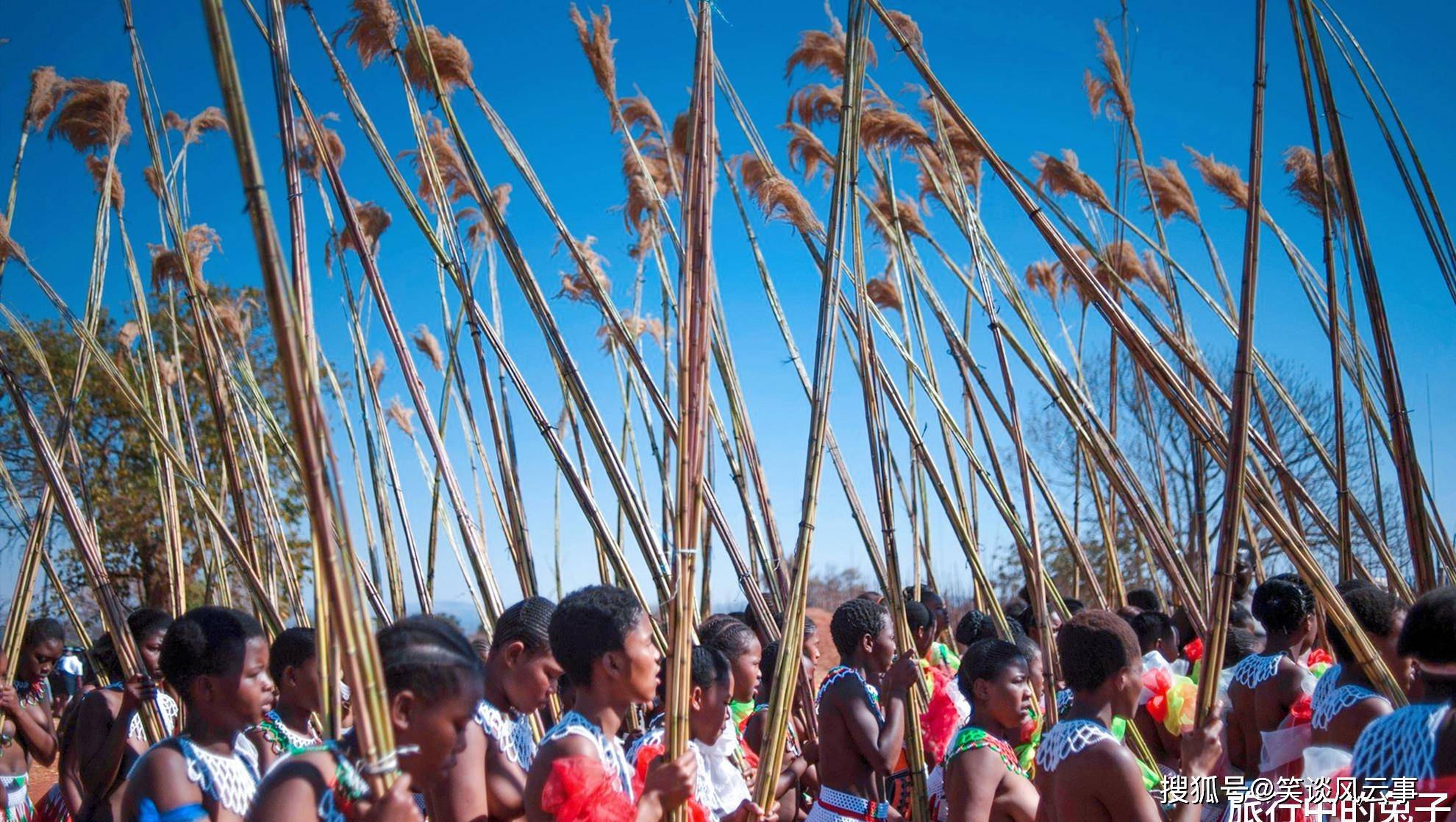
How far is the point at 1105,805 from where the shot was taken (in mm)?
2557

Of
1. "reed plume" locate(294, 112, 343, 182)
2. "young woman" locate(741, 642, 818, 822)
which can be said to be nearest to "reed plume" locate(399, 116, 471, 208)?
"reed plume" locate(294, 112, 343, 182)

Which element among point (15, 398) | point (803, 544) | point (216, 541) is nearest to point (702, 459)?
point (803, 544)

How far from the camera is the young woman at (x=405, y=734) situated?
5.63ft

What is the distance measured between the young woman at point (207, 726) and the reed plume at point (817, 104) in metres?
3.42

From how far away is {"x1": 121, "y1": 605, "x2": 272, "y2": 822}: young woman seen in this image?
7.26 feet

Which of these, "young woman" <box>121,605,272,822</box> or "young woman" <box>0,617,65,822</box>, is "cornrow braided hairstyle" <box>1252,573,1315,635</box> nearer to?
"young woman" <box>121,605,272,822</box>

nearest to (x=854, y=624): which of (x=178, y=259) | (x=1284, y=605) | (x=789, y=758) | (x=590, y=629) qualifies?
(x=789, y=758)

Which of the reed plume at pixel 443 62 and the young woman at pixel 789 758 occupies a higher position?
the reed plume at pixel 443 62

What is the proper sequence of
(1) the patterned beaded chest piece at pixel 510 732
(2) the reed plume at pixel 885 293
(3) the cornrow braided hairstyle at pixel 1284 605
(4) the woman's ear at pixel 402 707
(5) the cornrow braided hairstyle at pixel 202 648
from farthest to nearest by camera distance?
(2) the reed plume at pixel 885 293 → (3) the cornrow braided hairstyle at pixel 1284 605 → (1) the patterned beaded chest piece at pixel 510 732 → (5) the cornrow braided hairstyle at pixel 202 648 → (4) the woman's ear at pixel 402 707

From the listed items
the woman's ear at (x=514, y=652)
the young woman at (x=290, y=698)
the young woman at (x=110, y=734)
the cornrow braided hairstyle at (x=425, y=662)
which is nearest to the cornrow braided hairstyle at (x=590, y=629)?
the woman's ear at (x=514, y=652)

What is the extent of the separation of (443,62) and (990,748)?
2.90m

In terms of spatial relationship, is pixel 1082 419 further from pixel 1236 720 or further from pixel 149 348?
pixel 149 348

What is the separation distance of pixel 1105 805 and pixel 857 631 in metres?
1.55

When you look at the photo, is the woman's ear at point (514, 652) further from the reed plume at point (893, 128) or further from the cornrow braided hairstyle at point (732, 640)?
the reed plume at point (893, 128)
